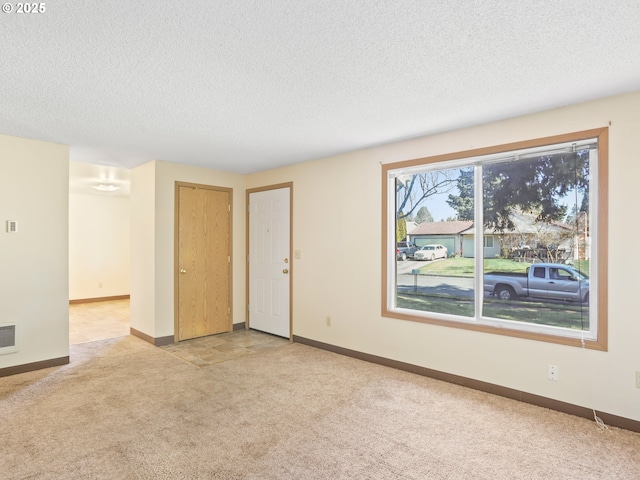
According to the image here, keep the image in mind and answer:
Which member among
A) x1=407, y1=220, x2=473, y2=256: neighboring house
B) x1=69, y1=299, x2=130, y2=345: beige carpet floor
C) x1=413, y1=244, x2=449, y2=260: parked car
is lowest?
x1=69, y1=299, x2=130, y2=345: beige carpet floor

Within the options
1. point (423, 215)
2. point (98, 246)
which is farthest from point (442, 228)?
point (98, 246)

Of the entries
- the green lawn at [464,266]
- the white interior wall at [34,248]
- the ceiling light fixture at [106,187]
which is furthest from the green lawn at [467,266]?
the ceiling light fixture at [106,187]

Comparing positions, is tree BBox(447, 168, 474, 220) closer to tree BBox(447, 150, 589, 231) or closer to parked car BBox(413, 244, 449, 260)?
tree BBox(447, 150, 589, 231)

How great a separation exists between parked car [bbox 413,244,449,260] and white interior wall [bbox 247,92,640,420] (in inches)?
17.1

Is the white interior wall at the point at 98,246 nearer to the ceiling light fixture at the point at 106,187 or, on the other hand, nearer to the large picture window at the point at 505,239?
the ceiling light fixture at the point at 106,187

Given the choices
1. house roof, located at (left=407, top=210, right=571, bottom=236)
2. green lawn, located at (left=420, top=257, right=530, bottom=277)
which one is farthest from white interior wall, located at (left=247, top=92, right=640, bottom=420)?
green lawn, located at (left=420, top=257, right=530, bottom=277)

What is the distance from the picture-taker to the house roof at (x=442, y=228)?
11.5 feet

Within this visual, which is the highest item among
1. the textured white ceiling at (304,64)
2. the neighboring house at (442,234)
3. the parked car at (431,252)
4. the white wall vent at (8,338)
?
the textured white ceiling at (304,64)

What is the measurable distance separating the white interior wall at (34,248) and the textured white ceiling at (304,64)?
421 mm

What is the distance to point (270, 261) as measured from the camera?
5281 mm

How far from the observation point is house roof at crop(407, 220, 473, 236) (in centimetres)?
351

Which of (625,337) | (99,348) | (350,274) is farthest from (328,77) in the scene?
(99,348)

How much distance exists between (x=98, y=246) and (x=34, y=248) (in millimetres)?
4720

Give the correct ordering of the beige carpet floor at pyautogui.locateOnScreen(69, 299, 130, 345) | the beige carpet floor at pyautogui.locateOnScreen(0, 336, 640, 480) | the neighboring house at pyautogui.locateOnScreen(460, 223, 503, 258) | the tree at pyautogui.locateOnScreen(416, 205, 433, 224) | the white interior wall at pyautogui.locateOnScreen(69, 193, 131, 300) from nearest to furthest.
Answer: the beige carpet floor at pyautogui.locateOnScreen(0, 336, 640, 480)
the neighboring house at pyautogui.locateOnScreen(460, 223, 503, 258)
the tree at pyautogui.locateOnScreen(416, 205, 433, 224)
the beige carpet floor at pyautogui.locateOnScreen(69, 299, 130, 345)
the white interior wall at pyautogui.locateOnScreen(69, 193, 131, 300)
